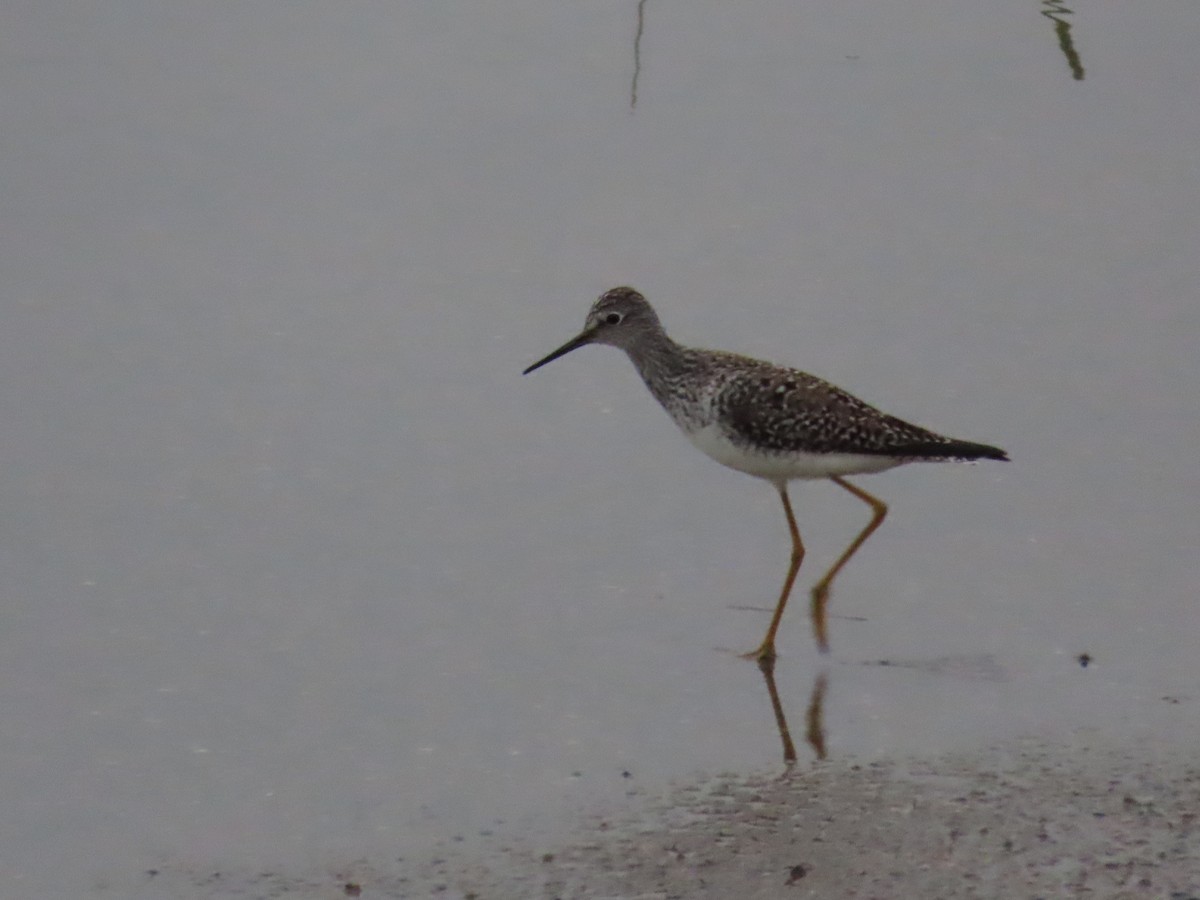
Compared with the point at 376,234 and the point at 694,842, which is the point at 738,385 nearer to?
the point at 694,842

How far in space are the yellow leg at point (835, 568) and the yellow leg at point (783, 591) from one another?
0.31 ft

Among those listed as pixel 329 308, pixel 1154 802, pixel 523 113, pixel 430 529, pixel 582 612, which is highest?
pixel 523 113

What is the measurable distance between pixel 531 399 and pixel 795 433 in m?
1.57

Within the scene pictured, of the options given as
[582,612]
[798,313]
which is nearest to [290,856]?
[582,612]

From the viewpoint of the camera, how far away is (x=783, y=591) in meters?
6.78

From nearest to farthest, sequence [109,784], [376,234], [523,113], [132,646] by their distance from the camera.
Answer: [109,784]
[132,646]
[376,234]
[523,113]

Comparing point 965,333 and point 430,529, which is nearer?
point 430,529

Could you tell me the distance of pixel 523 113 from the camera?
10.2 metres

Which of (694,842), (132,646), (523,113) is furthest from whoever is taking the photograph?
(523,113)

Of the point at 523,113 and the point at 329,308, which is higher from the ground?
the point at 523,113

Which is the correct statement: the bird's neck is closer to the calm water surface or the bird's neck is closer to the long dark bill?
the long dark bill

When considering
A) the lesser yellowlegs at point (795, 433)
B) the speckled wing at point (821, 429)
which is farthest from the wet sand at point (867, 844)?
the speckled wing at point (821, 429)

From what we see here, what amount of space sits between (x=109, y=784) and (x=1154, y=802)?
2779 millimetres

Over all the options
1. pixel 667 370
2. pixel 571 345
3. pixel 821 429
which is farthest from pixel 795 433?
pixel 571 345
